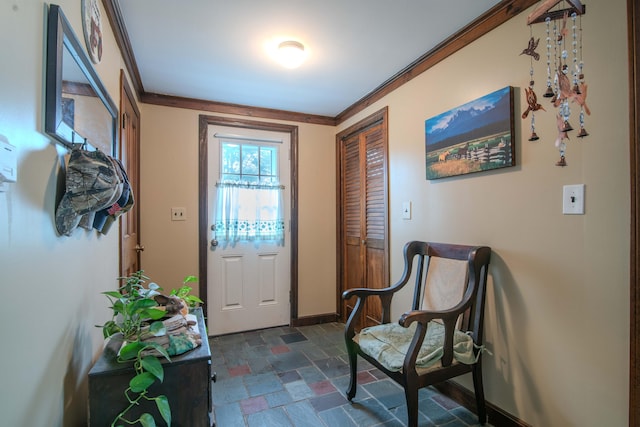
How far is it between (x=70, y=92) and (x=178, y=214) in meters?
1.94

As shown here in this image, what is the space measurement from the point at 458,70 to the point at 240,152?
209 centimetres

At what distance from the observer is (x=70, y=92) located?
3.49 ft

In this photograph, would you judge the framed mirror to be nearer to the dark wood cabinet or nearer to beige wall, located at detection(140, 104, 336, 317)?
the dark wood cabinet

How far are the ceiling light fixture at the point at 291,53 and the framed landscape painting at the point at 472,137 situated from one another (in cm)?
98

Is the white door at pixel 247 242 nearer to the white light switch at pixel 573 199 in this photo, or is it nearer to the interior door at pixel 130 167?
the interior door at pixel 130 167

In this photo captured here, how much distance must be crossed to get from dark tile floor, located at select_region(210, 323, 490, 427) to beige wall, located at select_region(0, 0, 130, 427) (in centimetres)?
96

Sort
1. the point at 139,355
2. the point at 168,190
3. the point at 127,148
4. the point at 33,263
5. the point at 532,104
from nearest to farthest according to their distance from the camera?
the point at 33,263 < the point at 139,355 < the point at 532,104 < the point at 127,148 < the point at 168,190

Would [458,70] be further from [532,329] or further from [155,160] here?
[155,160]

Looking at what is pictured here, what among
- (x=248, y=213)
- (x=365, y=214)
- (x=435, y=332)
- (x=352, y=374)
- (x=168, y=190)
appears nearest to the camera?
(x=435, y=332)

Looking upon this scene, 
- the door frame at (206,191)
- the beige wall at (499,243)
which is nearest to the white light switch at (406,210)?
the beige wall at (499,243)

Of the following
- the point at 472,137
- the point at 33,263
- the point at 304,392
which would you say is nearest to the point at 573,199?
→ the point at 472,137

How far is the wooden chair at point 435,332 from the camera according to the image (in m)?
1.50

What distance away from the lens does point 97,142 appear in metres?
1.37

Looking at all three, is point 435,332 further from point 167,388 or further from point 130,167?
point 130,167
